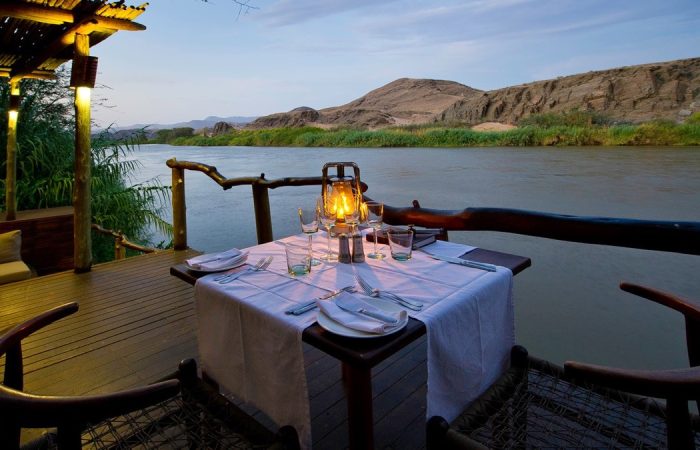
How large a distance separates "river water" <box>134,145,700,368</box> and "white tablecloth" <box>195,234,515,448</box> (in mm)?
1883

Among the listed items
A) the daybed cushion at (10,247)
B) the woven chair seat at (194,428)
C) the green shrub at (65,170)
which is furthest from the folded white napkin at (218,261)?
the green shrub at (65,170)

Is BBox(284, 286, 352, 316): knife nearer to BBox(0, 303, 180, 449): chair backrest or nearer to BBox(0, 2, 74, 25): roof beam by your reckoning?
BBox(0, 303, 180, 449): chair backrest

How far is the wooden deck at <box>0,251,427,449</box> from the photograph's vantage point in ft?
4.84

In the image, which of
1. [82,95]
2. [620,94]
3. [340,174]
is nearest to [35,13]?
[82,95]

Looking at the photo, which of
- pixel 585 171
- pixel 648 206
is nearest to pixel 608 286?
pixel 648 206

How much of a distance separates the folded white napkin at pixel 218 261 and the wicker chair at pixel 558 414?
32.2 inches

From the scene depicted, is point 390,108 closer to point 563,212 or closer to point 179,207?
point 563,212

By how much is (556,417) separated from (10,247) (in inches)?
155

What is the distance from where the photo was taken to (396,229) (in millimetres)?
1378

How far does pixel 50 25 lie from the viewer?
124 inches

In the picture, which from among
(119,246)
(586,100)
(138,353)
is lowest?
(138,353)

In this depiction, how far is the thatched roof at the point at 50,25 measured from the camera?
2549mm

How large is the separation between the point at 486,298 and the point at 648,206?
5.65 m

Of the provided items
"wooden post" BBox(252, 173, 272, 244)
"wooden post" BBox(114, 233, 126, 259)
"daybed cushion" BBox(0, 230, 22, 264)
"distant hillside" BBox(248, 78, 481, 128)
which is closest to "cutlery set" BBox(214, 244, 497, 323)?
"wooden post" BBox(252, 173, 272, 244)
